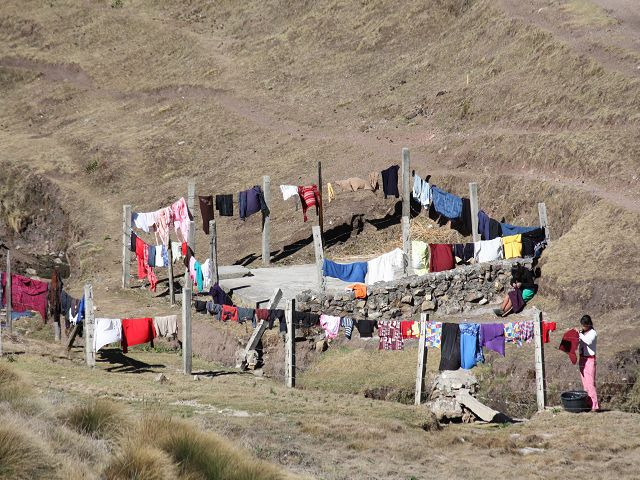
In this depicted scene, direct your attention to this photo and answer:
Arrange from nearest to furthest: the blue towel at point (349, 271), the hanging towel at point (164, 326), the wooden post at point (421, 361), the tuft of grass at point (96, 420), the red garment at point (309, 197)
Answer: the tuft of grass at point (96, 420), the wooden post at point (421, 361), the hanging towel at point (164, 326), the blue towel at point (349, 271), the red garment at point (309, 197)

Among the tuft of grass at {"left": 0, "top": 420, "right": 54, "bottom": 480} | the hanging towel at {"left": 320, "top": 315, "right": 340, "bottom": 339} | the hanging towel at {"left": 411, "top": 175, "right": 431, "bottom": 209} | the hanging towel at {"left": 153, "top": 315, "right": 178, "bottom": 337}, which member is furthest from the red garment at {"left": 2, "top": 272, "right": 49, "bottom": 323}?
the tuft of grass at {"left": 0, "top": 420, "right": 54, "bottom": 480}

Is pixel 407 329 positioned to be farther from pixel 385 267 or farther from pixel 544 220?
pixel 544 220

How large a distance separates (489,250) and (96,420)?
17.4 m

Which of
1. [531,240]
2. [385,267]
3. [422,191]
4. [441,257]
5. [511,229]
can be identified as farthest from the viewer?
[422,191]

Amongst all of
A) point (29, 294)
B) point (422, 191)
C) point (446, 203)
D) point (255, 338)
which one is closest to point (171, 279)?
point (29, 294)

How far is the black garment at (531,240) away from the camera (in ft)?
107

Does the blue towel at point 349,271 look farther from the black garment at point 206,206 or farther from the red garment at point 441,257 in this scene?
the black garment at point 206,206

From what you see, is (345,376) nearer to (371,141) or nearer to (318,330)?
(318,330)

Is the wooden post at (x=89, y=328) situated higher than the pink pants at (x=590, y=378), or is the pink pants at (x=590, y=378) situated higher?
the wooden post at (x=89, y=328)

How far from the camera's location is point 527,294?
31078mm

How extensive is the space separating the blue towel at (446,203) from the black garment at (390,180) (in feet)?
7.12

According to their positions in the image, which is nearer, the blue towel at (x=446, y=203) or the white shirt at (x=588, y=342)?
the white shirt at (x=588, y=342)

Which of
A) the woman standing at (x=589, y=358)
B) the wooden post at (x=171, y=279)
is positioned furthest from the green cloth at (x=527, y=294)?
the wooden post at (x=171, y=279)

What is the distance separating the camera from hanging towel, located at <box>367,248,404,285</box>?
3147 centimetres
